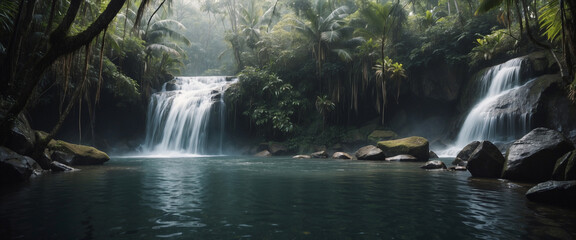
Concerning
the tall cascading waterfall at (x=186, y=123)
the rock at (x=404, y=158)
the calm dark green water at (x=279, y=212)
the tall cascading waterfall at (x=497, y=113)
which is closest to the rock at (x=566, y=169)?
Answer: the calm dark green water at (x=279, y=212)

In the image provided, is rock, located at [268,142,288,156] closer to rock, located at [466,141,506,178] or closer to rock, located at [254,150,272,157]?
rock, located at [254,150,272,157]

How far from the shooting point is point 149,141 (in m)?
21.4

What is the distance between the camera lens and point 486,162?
24.5 ft

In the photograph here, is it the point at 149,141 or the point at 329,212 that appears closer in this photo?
the point at 329,212

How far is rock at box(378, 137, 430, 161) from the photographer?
44.2 ft

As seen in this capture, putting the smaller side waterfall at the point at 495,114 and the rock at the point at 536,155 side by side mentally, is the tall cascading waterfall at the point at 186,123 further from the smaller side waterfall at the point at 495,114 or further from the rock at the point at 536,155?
the rock at the point at 536,155

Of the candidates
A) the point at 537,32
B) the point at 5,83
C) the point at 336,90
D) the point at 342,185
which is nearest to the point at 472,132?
the point at 537,32

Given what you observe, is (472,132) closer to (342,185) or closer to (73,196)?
(342,185)

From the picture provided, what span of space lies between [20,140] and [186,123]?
504 inches

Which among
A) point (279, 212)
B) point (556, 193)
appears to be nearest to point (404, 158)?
point (556, 193)

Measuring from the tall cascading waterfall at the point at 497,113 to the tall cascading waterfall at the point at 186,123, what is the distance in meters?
14.0

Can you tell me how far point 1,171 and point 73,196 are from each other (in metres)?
2.66

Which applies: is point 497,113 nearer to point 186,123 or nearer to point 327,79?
point 327,79

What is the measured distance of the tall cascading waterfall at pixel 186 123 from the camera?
67.7 feet
